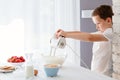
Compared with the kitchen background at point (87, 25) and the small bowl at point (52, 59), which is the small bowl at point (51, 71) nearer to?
the small bowl at point (52, 59)

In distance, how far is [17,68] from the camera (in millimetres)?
1995

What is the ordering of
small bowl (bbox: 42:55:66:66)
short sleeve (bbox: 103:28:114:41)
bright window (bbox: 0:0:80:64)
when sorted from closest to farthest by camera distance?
small bowl (bbox: 42:55:66:66)
short sleeve (bbox: 103:28:114:41)
bright window (bbox: 0:0:80:64)

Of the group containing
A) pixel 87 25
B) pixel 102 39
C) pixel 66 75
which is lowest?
pixel 66 75

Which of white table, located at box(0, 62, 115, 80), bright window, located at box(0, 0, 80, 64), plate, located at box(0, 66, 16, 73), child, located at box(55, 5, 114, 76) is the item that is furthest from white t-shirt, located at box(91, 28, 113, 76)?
bright window, located at box(0, 0, 80, 64)

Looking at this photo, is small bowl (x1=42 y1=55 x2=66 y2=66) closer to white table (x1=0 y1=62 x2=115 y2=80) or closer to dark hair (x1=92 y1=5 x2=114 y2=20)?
white table (x1=0 y1=62 x2=115 y2=80)

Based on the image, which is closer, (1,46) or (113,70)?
(113,70)

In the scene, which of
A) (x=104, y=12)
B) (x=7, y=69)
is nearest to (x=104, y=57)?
(x=104, y=12)

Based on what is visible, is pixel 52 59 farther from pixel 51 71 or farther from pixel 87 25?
pixel 87 25

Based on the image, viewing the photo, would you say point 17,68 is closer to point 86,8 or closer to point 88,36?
point 88,36

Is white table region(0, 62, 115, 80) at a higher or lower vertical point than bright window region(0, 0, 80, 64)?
lower

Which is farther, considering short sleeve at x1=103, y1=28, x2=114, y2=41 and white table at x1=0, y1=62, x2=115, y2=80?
short sleeve at x1=103, y1=28, x2=114, y2=41

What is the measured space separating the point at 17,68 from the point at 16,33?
1273mm

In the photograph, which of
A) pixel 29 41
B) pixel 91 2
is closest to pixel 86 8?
pixel 91 2

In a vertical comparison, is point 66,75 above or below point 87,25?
below
